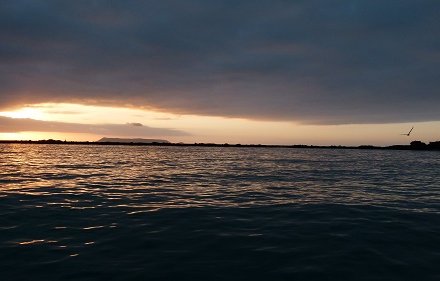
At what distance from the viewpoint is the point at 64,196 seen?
2317cm

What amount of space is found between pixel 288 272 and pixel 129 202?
13646 millimetres

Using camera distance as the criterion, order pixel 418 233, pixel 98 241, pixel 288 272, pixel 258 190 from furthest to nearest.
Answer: pixel 258 190, pixel 418 233, pixel 98 241, pixel 288 272

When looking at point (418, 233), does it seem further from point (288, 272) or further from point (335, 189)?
point (335, 189)

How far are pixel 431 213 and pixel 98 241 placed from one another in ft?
57.0

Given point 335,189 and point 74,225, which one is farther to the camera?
point 335,189

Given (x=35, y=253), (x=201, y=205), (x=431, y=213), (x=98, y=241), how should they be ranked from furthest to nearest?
(x=201, y=205), (x=431, y=213), (x=98, y=241), (x=35, y=253)

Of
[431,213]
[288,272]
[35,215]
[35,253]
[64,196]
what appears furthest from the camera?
[64,196]

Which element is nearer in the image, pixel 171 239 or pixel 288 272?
pixel 288 272

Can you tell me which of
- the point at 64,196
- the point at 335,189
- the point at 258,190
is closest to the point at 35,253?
the point at 64,196

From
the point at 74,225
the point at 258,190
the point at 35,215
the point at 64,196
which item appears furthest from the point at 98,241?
the point at 258,190

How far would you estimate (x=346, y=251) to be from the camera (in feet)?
39.4

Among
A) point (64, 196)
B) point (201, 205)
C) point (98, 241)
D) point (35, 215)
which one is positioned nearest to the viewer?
point (98, 241)

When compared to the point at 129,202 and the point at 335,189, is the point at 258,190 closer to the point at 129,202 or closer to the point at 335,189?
the point at 335,189

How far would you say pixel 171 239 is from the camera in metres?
13.3
